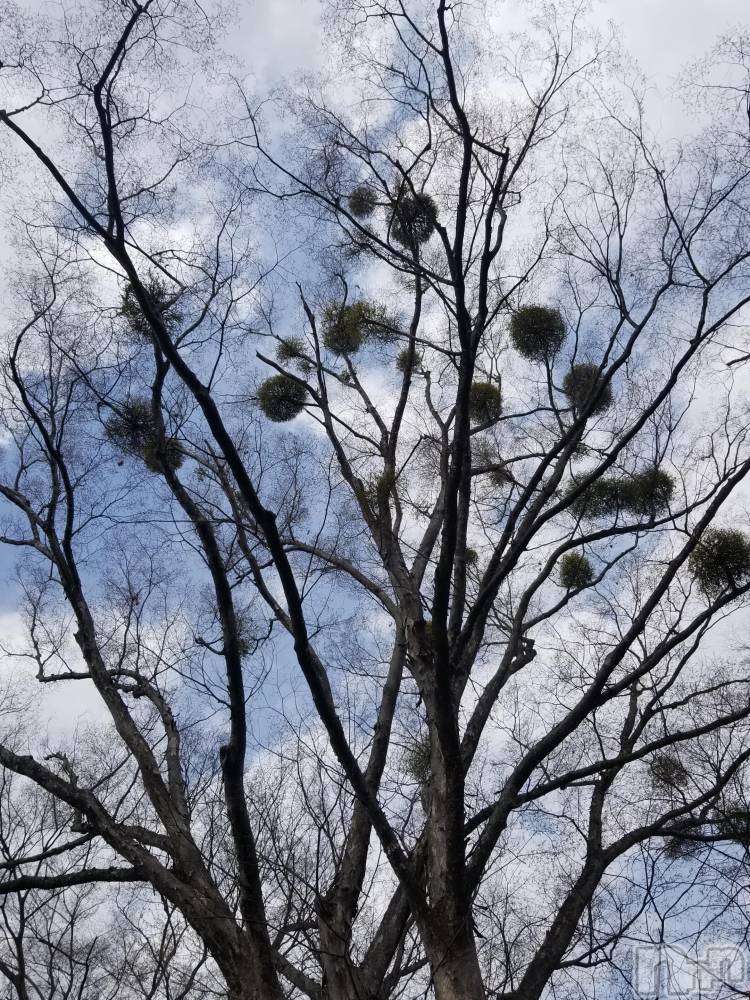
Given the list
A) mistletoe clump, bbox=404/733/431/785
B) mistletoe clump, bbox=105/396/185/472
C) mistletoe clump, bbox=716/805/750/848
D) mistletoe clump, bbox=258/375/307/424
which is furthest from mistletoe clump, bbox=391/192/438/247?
mistletoe clump, bbox=716/805/750/848

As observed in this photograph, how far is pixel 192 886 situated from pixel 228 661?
1653mm

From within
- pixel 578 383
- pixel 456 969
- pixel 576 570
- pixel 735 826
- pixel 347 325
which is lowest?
pixel 456 969

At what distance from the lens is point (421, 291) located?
7031mm

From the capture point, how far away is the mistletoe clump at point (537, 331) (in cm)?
669

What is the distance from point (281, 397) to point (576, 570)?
306cm

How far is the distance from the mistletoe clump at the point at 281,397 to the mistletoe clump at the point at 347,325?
0.56 m

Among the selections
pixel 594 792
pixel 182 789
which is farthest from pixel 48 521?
pixel 594 792

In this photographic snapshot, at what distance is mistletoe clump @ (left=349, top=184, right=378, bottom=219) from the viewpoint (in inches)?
237

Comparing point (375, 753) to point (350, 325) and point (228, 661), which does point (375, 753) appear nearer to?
point (228, 661)

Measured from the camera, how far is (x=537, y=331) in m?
6.73

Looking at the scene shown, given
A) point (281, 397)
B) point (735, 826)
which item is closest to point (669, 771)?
point (735, 826)

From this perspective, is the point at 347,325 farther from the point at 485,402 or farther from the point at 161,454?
the point at 161,454

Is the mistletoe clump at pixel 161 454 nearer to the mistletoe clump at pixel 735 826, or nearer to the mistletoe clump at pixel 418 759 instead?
the mistletoe clump at pixel 418 759

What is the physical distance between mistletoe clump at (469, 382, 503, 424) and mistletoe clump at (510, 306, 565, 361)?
1.73 feet
